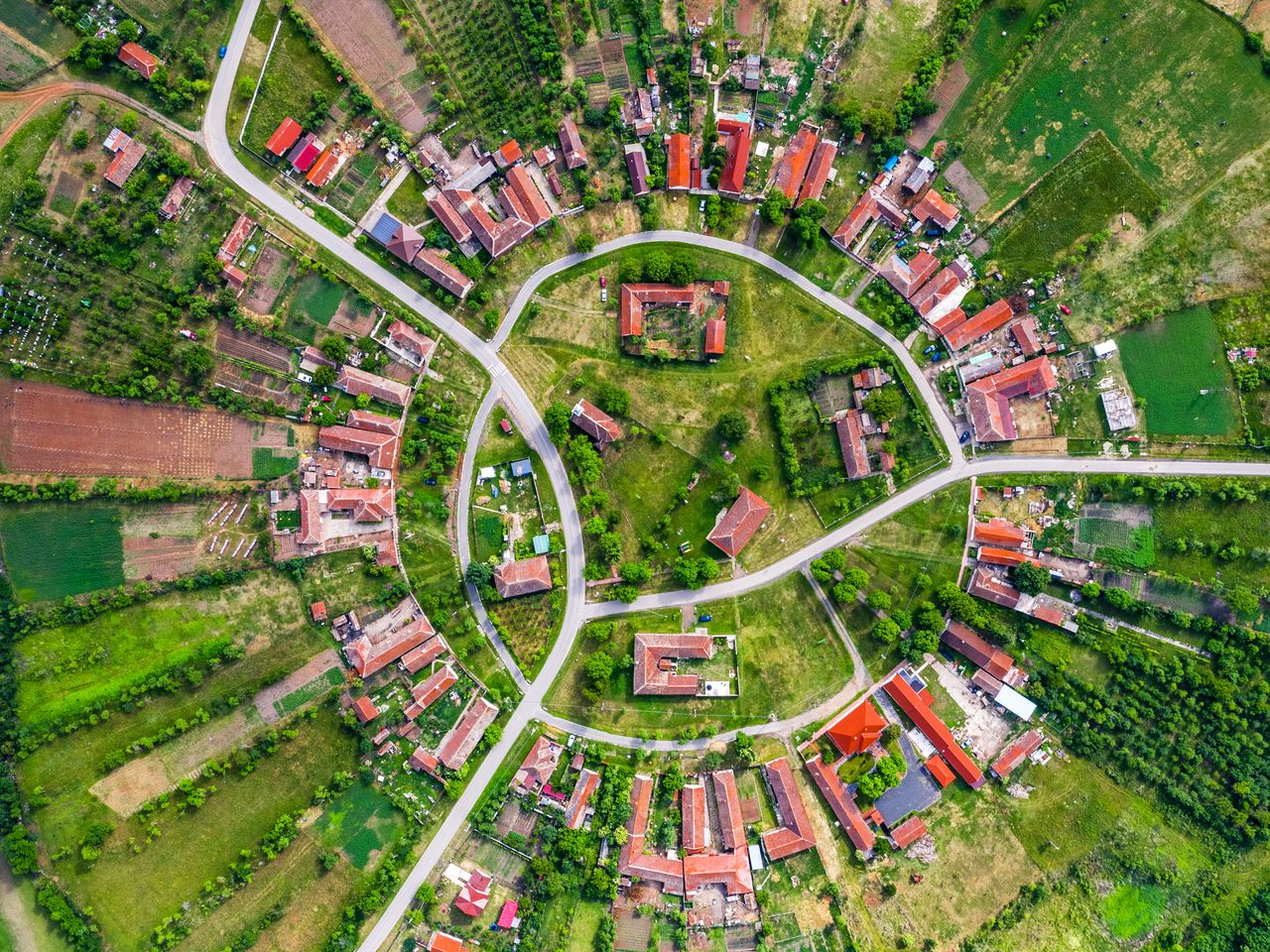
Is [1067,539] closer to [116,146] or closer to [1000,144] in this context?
[1000,144]

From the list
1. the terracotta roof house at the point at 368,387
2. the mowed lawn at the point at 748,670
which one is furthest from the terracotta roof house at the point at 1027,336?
the terracotta roof house at the point at 368,387

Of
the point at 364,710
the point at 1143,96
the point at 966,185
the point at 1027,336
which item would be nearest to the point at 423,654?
the point at 364,710

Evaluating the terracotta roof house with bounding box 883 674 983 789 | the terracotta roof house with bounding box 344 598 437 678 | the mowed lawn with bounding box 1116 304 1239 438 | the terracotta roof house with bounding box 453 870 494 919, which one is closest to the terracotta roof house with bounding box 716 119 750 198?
the mowed lawn with bounding box 1116 304 1239 438

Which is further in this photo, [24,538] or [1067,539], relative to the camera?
[1067,539]

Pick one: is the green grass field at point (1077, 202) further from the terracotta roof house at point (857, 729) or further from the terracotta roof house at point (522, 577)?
the terracotta roof house at point (522, 577)

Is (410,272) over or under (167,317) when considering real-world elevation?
over

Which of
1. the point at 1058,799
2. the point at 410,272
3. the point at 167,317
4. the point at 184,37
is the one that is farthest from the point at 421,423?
the point at 1058,799
